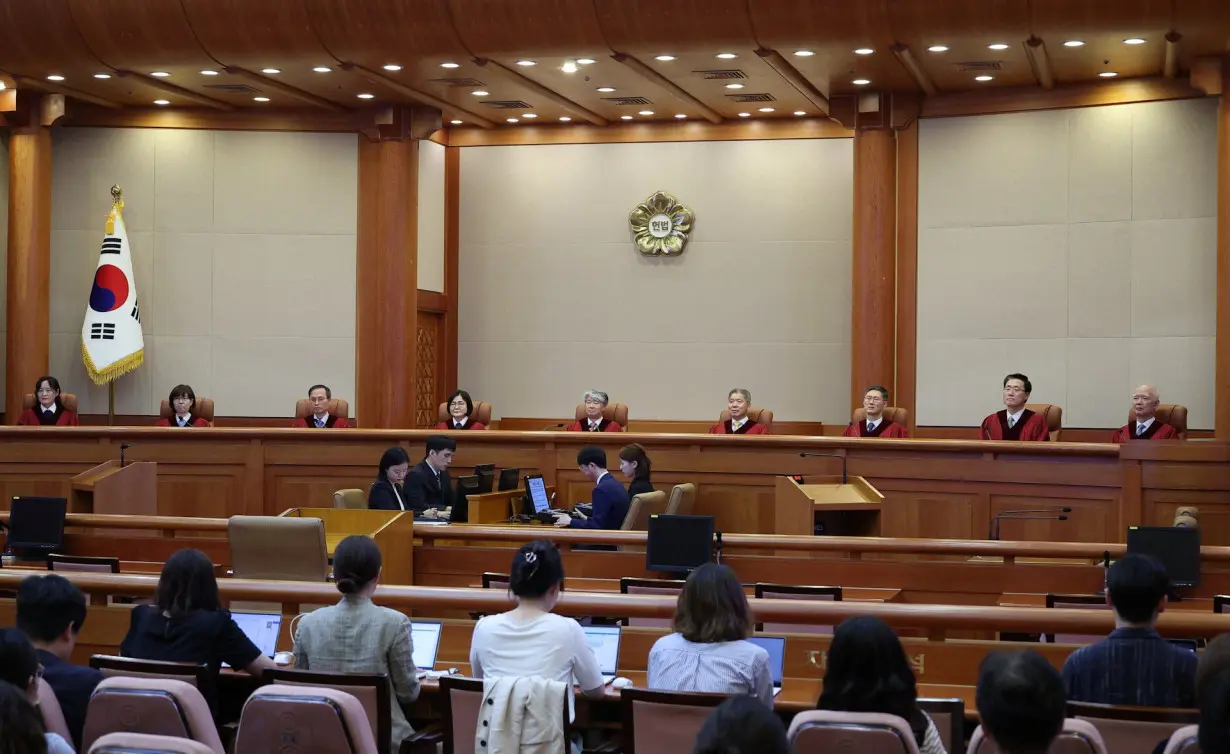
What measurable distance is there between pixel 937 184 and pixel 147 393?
7.62 metres

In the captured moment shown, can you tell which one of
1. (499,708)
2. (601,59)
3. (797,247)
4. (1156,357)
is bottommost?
(499,708)

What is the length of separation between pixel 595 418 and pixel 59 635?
7.61 metres

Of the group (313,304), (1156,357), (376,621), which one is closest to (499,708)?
(376,621)

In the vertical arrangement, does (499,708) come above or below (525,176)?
below

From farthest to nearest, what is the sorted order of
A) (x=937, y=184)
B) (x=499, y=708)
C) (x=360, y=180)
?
1. (x=360, y=180)
2. (x=937, y=184)
3. (x=499, y=708)

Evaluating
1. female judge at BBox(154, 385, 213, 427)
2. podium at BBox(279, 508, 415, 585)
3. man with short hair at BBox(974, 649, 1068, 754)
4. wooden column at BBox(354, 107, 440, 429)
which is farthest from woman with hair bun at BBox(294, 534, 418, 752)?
wooden column at BBox(354, 107, 440, 429)

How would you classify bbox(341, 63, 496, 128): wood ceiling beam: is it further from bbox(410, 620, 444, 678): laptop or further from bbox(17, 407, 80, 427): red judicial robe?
bbox(410, 620, 444, 678): laptop

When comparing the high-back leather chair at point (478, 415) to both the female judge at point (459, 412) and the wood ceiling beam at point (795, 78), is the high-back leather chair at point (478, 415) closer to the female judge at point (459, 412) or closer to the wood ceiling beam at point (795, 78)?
the female judge at point (459, 412)

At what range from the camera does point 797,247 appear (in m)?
13.7

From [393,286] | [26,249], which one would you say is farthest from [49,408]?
[393,286]

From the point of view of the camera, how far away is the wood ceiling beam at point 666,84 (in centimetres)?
1089

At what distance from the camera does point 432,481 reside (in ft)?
30.0

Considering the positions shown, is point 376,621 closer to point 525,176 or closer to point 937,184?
point 937,184

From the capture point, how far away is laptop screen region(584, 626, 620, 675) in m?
4.52
